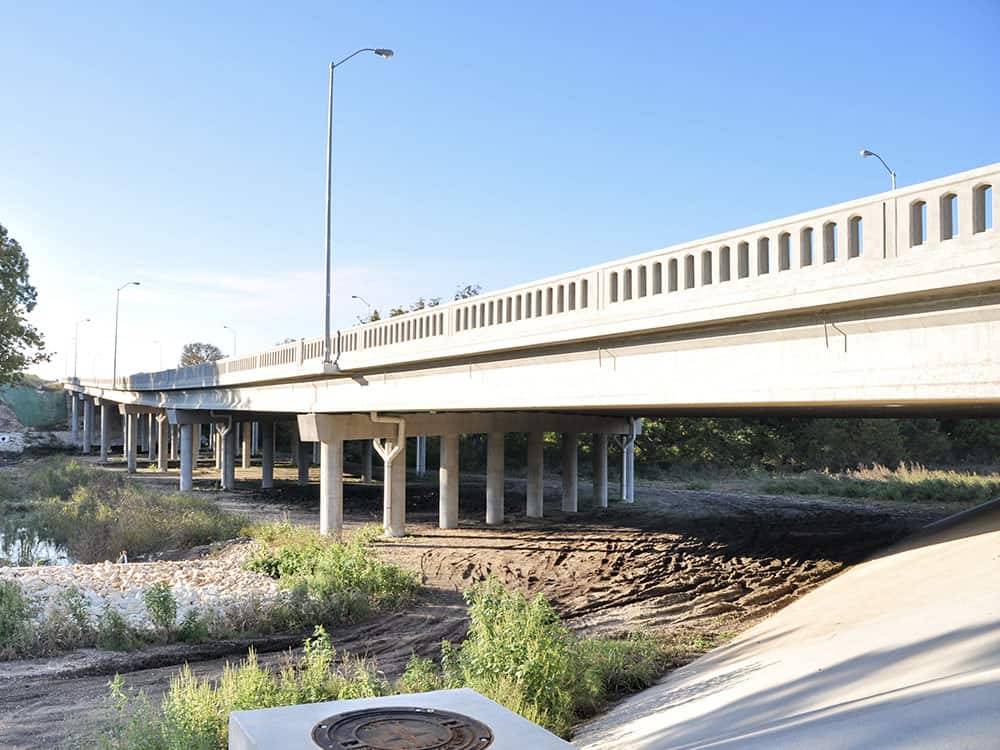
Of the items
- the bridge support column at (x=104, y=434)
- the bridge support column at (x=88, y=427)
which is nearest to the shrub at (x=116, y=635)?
the bridge support column at (x=104, y=434)

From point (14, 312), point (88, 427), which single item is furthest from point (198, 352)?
point (14, 312)

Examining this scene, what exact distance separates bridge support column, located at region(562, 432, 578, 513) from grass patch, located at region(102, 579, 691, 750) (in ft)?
76.1

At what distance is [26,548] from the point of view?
2645 centimetres

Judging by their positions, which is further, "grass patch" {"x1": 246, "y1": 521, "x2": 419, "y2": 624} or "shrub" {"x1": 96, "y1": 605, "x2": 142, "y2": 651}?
"grass patch" {"x1": 246, "y1": 521, "x2": 419, "y2": 624}

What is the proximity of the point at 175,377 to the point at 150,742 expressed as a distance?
1732 inches

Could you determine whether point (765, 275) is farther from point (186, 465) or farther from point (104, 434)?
point (104, 434)

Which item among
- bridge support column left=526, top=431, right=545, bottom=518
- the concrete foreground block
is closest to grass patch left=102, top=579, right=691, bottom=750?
the concrete foreground block

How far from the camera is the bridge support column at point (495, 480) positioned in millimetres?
30078

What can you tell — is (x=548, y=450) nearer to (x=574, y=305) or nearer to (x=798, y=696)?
(x=574, y=305)

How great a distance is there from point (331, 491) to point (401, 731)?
21.5 m

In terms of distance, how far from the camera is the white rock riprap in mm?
14477

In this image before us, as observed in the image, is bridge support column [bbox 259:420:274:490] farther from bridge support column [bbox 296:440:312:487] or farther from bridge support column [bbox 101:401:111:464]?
bridge support column [bbox 101:401:111:464]

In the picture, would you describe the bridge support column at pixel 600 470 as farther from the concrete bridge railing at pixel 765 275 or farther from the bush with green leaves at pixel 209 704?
the bush with green leaves at pixel 209 704

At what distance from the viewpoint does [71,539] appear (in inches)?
1076
